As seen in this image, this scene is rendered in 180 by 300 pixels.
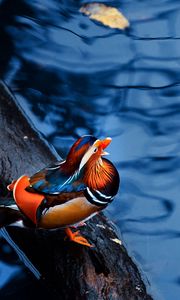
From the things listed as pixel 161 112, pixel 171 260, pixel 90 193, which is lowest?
A: pixel 171 260

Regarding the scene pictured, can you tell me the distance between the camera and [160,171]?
4.14 metres

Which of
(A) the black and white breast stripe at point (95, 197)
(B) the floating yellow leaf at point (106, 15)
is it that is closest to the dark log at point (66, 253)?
(A) the black and white breast stripe at point (95, 197)

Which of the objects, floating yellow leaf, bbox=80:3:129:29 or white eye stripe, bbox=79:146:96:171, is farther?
floating yellow leaf, bbox=80:3:129:29

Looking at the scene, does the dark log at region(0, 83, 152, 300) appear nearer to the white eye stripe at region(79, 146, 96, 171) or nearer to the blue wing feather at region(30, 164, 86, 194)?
the blue wing feather at region(30, 164, 86, 194)

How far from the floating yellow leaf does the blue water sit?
61 millimetres

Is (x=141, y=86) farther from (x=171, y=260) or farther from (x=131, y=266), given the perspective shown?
(x=131, y=266)

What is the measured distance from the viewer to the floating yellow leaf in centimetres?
516

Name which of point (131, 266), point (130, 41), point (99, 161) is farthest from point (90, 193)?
point (130, 41)

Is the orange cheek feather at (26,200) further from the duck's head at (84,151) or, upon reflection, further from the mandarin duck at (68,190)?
the duck's head at (84,151)

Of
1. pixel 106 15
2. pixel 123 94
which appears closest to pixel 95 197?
pixel 123 94

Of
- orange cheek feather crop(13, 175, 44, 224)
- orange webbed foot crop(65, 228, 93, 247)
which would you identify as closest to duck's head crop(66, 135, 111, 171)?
orange cheek feather crop(13, 175, 44, 224)

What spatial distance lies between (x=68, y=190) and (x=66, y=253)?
1.08ft

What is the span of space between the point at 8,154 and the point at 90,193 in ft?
2.11

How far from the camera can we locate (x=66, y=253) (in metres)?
2.94
